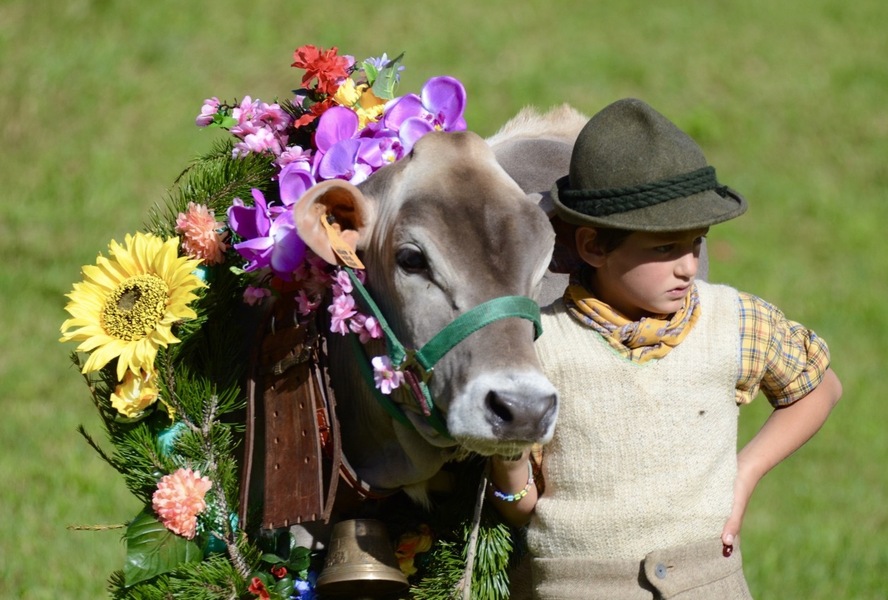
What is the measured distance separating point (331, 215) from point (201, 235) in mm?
419

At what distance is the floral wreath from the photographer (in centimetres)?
327

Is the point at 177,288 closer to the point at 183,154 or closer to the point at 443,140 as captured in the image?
the point at 443,140

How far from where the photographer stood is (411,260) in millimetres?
3016

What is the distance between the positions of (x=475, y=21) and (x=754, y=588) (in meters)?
6.22

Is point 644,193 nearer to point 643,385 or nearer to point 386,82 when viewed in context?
point 643,385

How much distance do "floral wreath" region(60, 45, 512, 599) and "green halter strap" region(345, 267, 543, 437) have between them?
0.09 metres

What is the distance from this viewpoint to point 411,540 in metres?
3.35

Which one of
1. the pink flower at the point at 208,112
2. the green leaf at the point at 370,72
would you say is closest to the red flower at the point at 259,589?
the pink flower at the point at 208,112

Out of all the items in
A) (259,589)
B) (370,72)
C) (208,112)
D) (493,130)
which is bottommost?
(259,589)

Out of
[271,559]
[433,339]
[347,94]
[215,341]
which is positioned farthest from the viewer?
[347,94]

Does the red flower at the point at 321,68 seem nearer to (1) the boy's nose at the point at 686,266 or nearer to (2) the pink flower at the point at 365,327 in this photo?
(2) the pink flower at the point at 365,327

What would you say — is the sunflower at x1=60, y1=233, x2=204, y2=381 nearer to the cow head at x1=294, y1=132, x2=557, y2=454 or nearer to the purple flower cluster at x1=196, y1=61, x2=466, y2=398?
the purple flower cluster at x1=196, y1=61, x2=466, y2=398

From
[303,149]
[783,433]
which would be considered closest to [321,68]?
[303,149]

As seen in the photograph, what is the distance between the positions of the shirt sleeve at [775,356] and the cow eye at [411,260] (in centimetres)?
83
